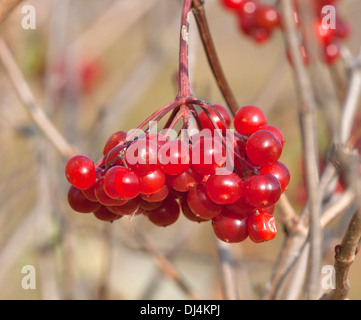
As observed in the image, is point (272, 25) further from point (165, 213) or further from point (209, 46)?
point (165, 213)

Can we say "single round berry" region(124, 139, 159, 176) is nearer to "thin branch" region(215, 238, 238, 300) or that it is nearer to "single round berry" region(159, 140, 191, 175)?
"single round berry" region(159, 140, 191, 175)

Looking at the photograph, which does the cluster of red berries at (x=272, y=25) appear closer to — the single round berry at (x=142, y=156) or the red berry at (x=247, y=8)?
the red berry at (x=247, y=8)

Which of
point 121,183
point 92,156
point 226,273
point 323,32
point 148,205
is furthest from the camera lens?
point 92,156

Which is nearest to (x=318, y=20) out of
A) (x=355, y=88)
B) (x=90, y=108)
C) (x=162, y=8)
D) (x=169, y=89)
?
(x=355, y=88)

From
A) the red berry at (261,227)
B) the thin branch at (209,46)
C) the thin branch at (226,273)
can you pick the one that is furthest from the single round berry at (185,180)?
the thin branch at (226,273)

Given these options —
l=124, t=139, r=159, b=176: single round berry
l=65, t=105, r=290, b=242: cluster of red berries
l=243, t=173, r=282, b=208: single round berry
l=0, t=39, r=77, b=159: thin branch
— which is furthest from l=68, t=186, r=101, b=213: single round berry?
l=0, t=39, r=77, b=159: thin branch

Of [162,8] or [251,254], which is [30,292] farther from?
[162,8]

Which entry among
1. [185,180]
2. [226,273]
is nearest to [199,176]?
[185,180]
